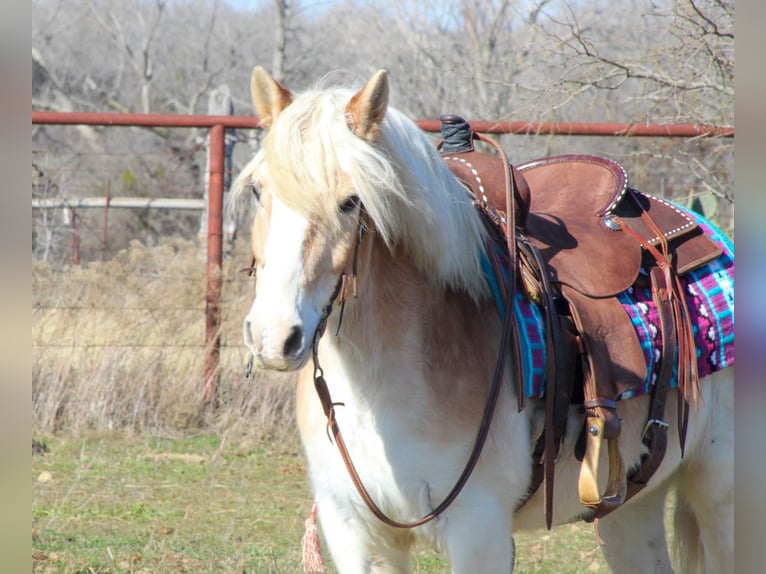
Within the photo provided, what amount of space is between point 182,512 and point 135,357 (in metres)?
1.82

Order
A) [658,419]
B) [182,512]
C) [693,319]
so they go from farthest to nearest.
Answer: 1. [182,512]
2. [693,319]
3. [658,419]

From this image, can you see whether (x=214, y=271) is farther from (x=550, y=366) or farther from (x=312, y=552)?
(x=550, y=366)

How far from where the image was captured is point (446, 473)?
2350mm

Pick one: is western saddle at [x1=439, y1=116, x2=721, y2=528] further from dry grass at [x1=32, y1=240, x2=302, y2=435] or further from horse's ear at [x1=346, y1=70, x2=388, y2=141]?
dry grass at [x1=32, y1=240, x2=302, y2=435]

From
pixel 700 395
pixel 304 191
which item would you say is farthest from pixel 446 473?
pixel 700 395

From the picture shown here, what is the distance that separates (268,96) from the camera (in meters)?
2.31

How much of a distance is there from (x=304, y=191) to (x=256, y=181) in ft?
0.69

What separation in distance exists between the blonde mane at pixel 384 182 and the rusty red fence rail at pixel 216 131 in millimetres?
3949

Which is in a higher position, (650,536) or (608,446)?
(608,446)

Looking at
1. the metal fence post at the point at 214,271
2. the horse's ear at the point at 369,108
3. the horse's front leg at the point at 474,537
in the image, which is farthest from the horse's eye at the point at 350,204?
the metal fence post at the point at 214,271

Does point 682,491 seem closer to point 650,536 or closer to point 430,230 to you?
point 650,536

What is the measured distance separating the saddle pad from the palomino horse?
0.29ft

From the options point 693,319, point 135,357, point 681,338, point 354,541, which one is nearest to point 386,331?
point 354,541

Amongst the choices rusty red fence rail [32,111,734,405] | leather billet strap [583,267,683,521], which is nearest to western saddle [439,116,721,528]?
leather billet strap [583,267,683,521]
